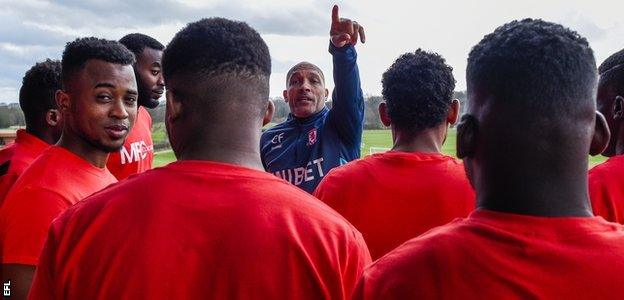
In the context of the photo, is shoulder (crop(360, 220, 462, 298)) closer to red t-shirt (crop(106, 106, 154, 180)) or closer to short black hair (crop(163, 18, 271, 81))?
short black hair (crop(163, 18, 271, 81))

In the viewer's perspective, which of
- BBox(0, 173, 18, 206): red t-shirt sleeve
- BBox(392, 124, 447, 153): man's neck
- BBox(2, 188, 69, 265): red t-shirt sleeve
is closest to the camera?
BBox(2, 188, 69, 265): red t-shirt sleeve

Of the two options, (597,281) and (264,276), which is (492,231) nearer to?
(597,281)

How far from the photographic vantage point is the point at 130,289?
4.92 ft

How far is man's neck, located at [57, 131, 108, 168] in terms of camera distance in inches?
118

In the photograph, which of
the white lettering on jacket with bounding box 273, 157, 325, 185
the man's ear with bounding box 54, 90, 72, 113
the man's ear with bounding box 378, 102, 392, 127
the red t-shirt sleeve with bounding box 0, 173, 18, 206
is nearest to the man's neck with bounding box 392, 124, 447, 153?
the man's ear with bounding box 378, 102, 392, 127

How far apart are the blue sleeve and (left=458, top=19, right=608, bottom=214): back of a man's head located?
2.93m

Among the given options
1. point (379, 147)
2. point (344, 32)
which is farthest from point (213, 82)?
point (379, 147)

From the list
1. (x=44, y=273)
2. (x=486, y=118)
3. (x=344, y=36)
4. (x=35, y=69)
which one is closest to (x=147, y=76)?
(x=35, y=69)

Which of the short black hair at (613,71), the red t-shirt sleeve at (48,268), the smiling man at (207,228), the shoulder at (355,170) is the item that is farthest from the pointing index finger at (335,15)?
the red t-shirt sleeve at (48,268)

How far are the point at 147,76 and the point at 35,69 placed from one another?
95 centimetres

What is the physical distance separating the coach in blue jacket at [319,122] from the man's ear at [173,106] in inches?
94.1

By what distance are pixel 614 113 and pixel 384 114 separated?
3.36ft

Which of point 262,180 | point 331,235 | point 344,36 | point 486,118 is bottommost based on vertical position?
point 331,235

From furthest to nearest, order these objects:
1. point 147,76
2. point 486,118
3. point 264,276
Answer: point 147,76
point 264,276
point 486,118
